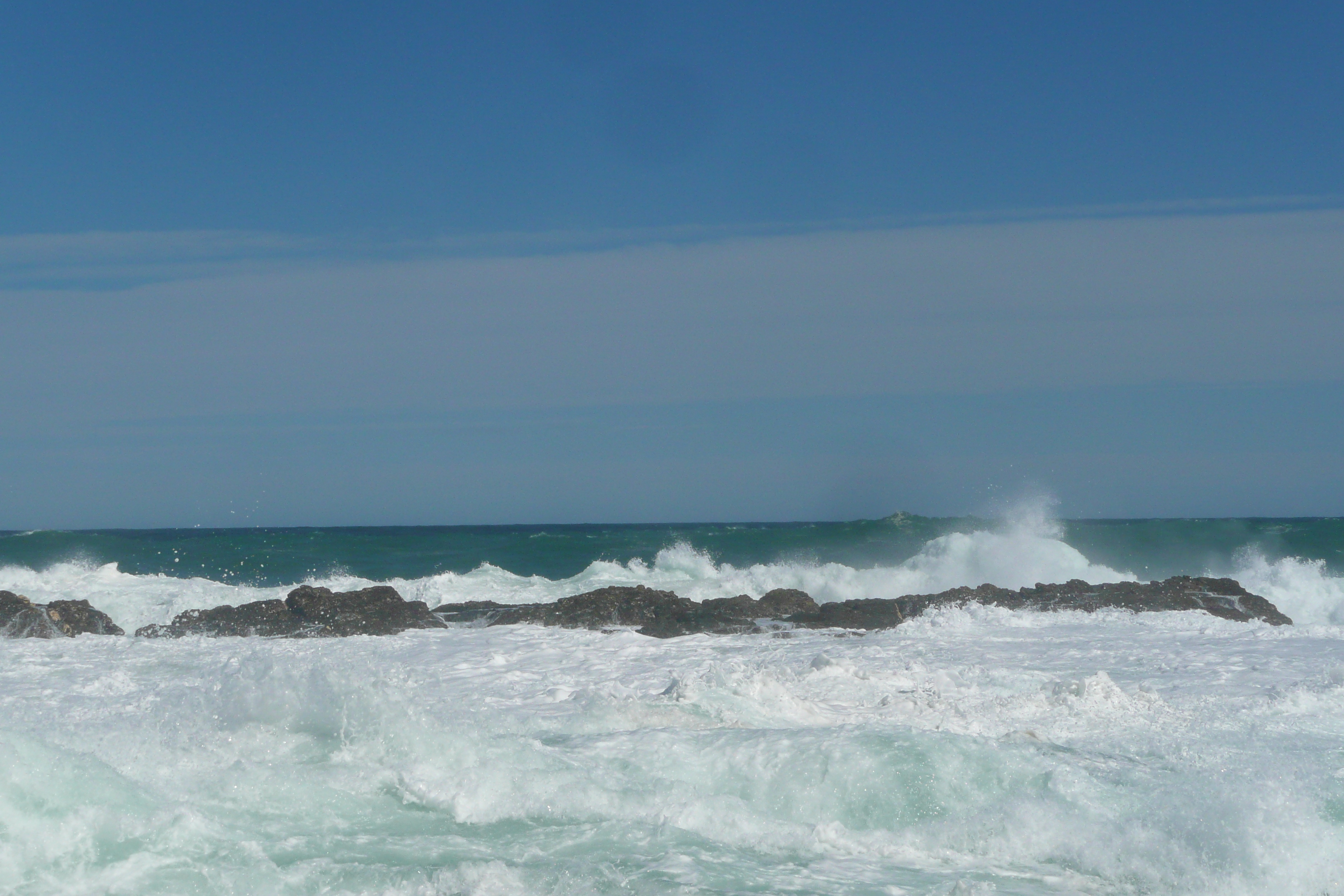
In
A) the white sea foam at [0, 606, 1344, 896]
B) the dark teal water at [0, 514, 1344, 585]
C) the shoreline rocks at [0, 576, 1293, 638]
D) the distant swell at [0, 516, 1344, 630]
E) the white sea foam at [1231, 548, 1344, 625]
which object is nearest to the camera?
the white sea foam at [0, 606, 1344, 896]

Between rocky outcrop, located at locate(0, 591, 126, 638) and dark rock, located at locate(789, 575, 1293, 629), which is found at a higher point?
dark rock, located at locate(789, 575, 1293, 629)

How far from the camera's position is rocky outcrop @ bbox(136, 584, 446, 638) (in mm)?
12781

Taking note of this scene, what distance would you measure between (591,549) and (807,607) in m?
23.3

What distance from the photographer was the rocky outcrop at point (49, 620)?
12078mm

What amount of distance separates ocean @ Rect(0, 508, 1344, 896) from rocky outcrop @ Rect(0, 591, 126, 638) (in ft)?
1.62

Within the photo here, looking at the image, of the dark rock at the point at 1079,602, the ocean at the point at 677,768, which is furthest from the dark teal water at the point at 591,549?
the ocean at the point at 677,768

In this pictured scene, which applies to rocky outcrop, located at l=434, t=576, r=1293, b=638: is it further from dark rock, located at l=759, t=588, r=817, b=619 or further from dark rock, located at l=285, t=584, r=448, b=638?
dark rock, located at l=285, t=584, r=448, b=638

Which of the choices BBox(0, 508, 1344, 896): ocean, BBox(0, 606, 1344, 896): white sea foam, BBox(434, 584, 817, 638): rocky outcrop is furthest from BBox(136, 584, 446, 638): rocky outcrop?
BBox(0, 606, 1344, 896): white sea foam

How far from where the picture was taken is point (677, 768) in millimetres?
6262

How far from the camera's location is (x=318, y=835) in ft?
17.2

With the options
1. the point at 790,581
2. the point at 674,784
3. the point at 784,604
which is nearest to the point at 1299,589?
the point at 790,581

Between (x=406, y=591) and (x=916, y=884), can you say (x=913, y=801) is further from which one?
(x=406, y=591)

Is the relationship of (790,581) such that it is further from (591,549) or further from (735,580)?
(591,549)

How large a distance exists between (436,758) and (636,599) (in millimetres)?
7327
